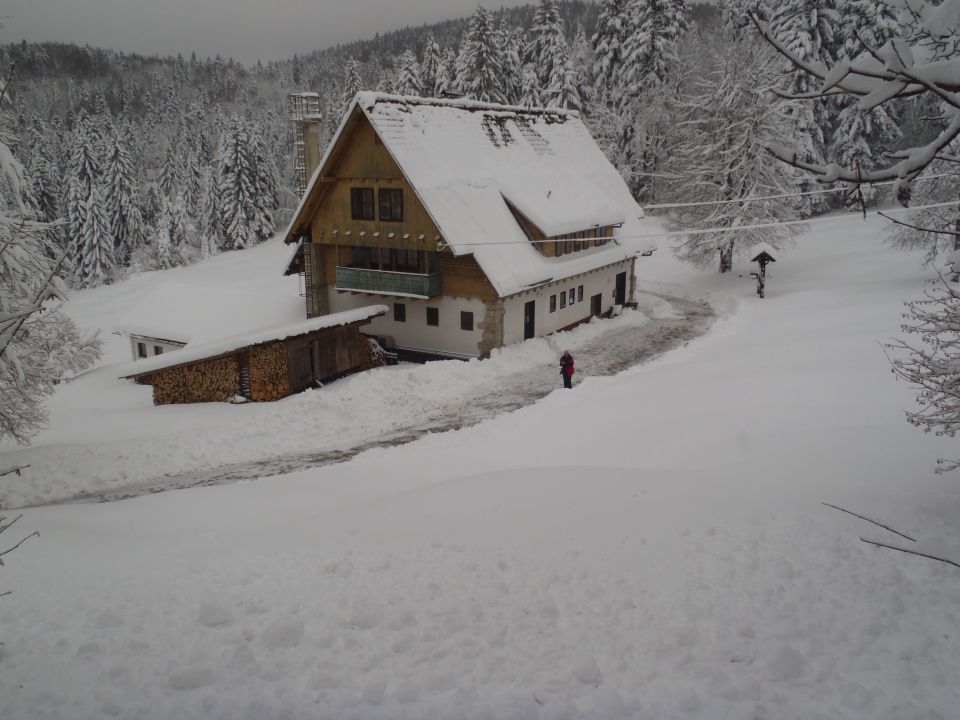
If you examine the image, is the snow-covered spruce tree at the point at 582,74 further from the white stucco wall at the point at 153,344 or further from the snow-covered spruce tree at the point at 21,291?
the snow-covered spruce tree at the point at 21,291

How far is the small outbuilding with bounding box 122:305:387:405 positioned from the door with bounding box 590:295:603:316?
15008mm

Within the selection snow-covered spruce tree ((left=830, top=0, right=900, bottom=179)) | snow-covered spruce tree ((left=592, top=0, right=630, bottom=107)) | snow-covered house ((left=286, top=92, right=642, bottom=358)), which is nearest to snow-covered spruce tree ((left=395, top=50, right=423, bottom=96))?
snow-covered spruce tree ((left=592, top=0, right=630, bottom=107))

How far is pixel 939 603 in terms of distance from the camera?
6.90 meters

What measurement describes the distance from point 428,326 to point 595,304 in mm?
10372

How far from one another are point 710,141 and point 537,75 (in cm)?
2628

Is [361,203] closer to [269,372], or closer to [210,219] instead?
[269,372]

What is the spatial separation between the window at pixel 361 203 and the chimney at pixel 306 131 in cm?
334

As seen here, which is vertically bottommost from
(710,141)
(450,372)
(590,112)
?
(450,372)

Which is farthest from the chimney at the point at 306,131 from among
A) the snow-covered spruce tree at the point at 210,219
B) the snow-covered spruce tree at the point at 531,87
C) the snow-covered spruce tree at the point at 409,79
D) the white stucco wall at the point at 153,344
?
the snow-covered spruce tree at the point at 210,219

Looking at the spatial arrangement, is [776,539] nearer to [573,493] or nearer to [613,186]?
[573,493]

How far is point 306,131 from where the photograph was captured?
2931cm

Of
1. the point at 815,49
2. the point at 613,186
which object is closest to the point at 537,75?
the point at 815,49

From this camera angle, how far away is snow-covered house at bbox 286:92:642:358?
25000 mm

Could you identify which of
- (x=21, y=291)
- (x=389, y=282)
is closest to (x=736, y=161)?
(x=389, y=282)
